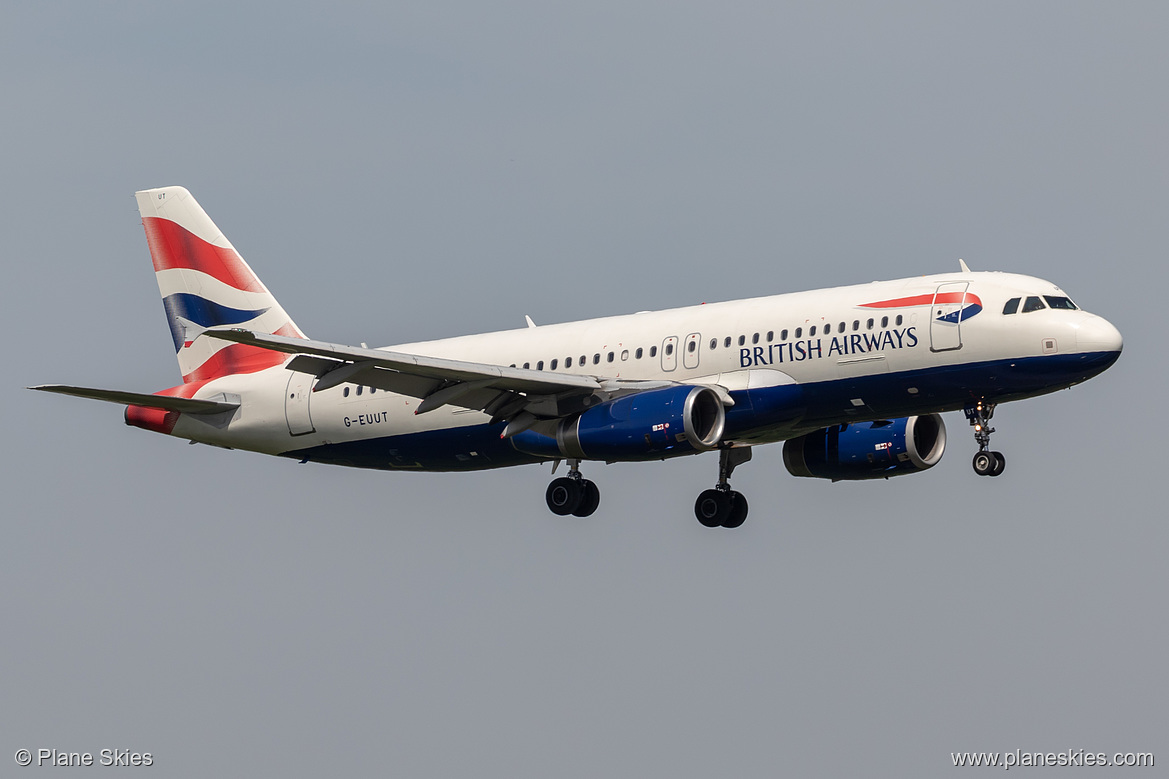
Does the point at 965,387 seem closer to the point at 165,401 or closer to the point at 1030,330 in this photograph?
the point at 1030,330

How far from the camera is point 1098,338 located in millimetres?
39188

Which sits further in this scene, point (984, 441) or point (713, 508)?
point (713, 508)

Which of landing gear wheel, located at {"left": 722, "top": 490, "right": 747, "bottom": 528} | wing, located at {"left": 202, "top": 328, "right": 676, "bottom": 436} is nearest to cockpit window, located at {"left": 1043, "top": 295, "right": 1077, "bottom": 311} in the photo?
wing, located at {"left": 202, "top": 328, "right": 676, "bottom": 436}

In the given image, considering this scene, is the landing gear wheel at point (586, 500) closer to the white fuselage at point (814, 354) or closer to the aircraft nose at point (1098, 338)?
the white fuselage at point (814, 354)

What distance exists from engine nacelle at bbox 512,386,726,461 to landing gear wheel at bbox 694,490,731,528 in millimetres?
6964

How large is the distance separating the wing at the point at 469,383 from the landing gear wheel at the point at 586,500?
11.8 feet

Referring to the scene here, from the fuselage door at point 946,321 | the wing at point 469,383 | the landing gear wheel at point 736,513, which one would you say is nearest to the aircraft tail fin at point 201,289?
the wing at point 469,383

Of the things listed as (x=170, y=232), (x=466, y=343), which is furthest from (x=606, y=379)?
(x=170, y=232)

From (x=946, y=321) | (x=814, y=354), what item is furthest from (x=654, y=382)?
(x=946, y=321)

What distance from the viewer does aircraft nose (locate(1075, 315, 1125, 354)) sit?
39156mm

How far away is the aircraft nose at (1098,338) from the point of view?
39.2 m

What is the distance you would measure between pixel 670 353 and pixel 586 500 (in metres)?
5.58

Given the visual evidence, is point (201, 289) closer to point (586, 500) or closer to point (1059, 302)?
point (586, 500)

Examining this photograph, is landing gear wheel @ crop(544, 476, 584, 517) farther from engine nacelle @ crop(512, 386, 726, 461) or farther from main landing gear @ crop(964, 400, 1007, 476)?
main landing gear @ crop(964, 400, 1007, 476)
